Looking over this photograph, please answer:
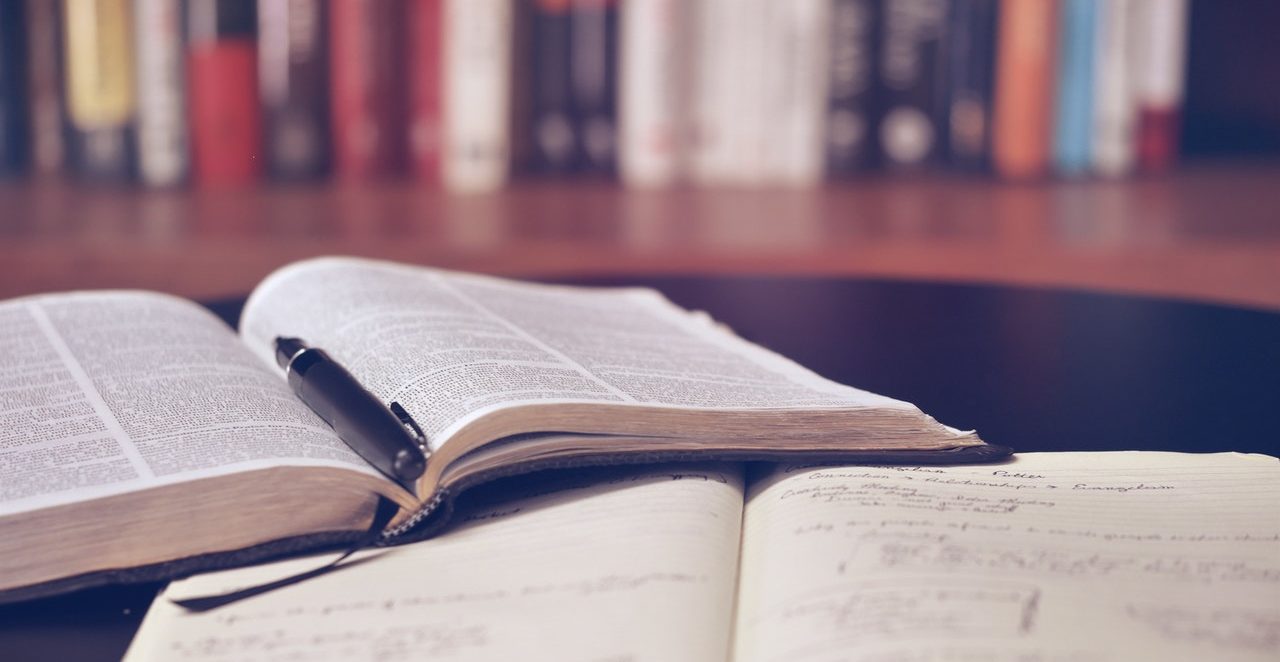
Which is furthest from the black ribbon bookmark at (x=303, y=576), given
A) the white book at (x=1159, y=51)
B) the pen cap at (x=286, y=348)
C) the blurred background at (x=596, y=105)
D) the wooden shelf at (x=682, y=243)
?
the white book at (x=1159, y=51)

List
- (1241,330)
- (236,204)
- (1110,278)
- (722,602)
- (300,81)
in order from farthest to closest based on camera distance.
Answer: (300,81) < (236,204) < (1110,278) < (1241,330) < (722,602)

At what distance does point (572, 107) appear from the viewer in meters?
1.35

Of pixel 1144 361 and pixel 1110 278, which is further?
pixel 1110 278

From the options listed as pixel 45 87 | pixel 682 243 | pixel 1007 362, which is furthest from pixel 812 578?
pixel 45 87

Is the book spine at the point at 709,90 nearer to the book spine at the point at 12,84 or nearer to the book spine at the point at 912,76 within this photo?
the book spine at the point at 912,76

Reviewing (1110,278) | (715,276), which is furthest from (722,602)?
(1110,278)

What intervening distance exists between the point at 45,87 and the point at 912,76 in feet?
2.85

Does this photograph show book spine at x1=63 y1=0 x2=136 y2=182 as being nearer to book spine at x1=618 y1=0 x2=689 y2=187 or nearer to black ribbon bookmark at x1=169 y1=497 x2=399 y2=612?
book spine at x1=618 y1=0 x2=689 y2=187

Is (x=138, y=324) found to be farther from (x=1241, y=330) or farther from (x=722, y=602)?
(x=1241, y=330)

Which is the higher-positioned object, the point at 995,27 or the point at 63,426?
the point at 995,27

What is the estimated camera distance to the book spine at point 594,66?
133cm

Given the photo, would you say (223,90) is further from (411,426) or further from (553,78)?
(411,426)

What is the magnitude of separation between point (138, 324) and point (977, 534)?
0.38 metres

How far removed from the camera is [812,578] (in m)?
0.38
